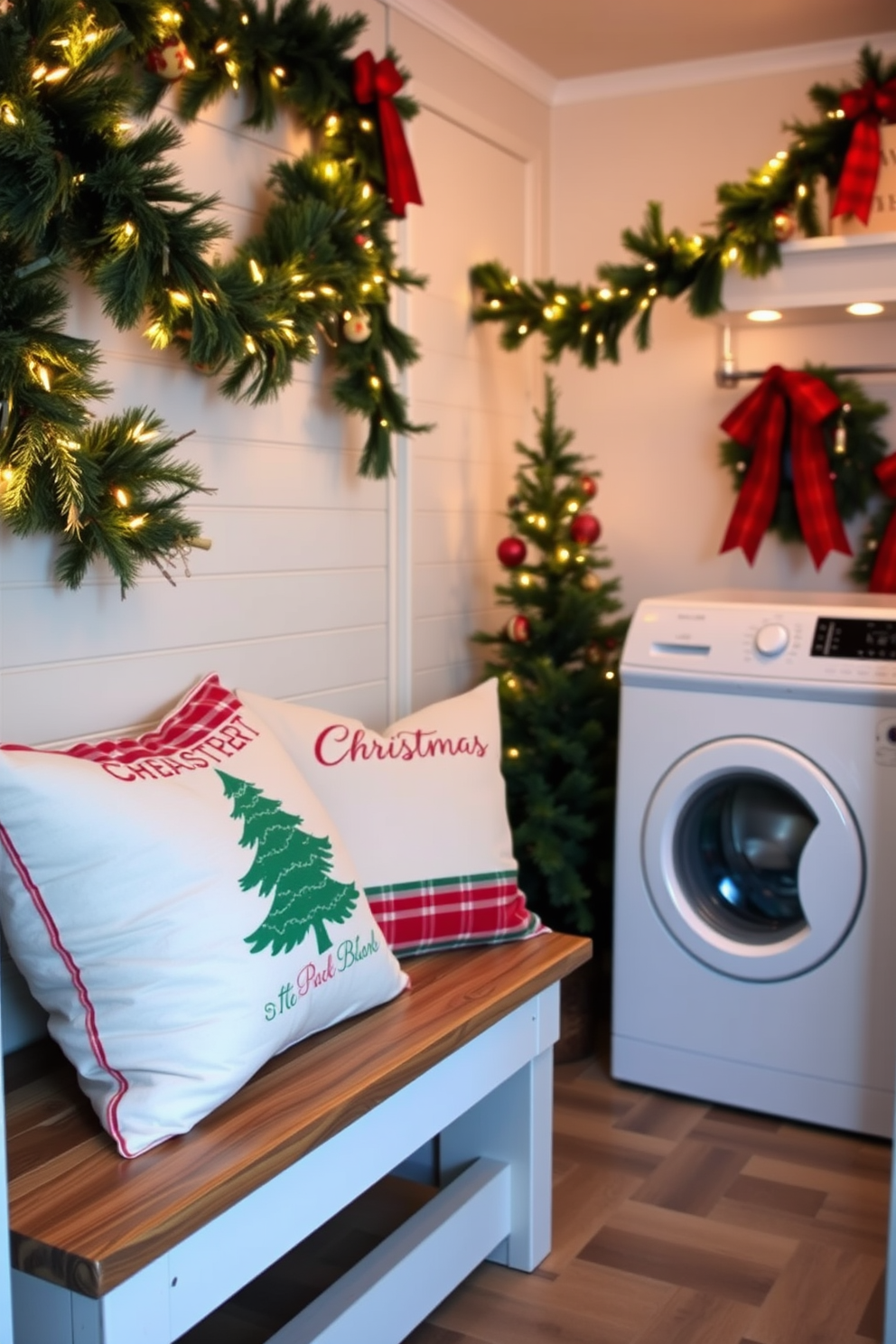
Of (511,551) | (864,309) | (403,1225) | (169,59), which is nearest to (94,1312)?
(403,1225)

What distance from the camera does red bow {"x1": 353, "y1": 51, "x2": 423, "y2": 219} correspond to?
8.42ft

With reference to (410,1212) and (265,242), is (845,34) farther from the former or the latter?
(410,1212)

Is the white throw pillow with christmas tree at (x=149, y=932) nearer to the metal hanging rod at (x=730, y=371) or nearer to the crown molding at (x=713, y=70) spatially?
the metal hanging rod at (x=730, y=371)

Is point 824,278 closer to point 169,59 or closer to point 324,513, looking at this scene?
point 324,513

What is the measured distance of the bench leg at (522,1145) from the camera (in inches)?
87.6

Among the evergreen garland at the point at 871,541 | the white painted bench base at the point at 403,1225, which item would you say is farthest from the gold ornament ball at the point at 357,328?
the evergreen garland at the point at 871,541

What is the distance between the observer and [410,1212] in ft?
7.83

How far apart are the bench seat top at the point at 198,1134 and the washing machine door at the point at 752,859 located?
0.72 m

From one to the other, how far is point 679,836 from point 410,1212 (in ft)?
3.06

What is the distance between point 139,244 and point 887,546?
6.40ft

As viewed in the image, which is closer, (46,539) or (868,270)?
(46,539)

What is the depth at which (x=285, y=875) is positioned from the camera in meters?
1.78

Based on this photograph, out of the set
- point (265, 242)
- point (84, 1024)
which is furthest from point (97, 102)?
point (84, 1024)

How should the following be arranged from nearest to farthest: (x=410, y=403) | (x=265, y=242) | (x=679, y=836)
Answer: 1. (x=265, y=242)
2. (x=679, y=836)
3. (x=410, y=403)
